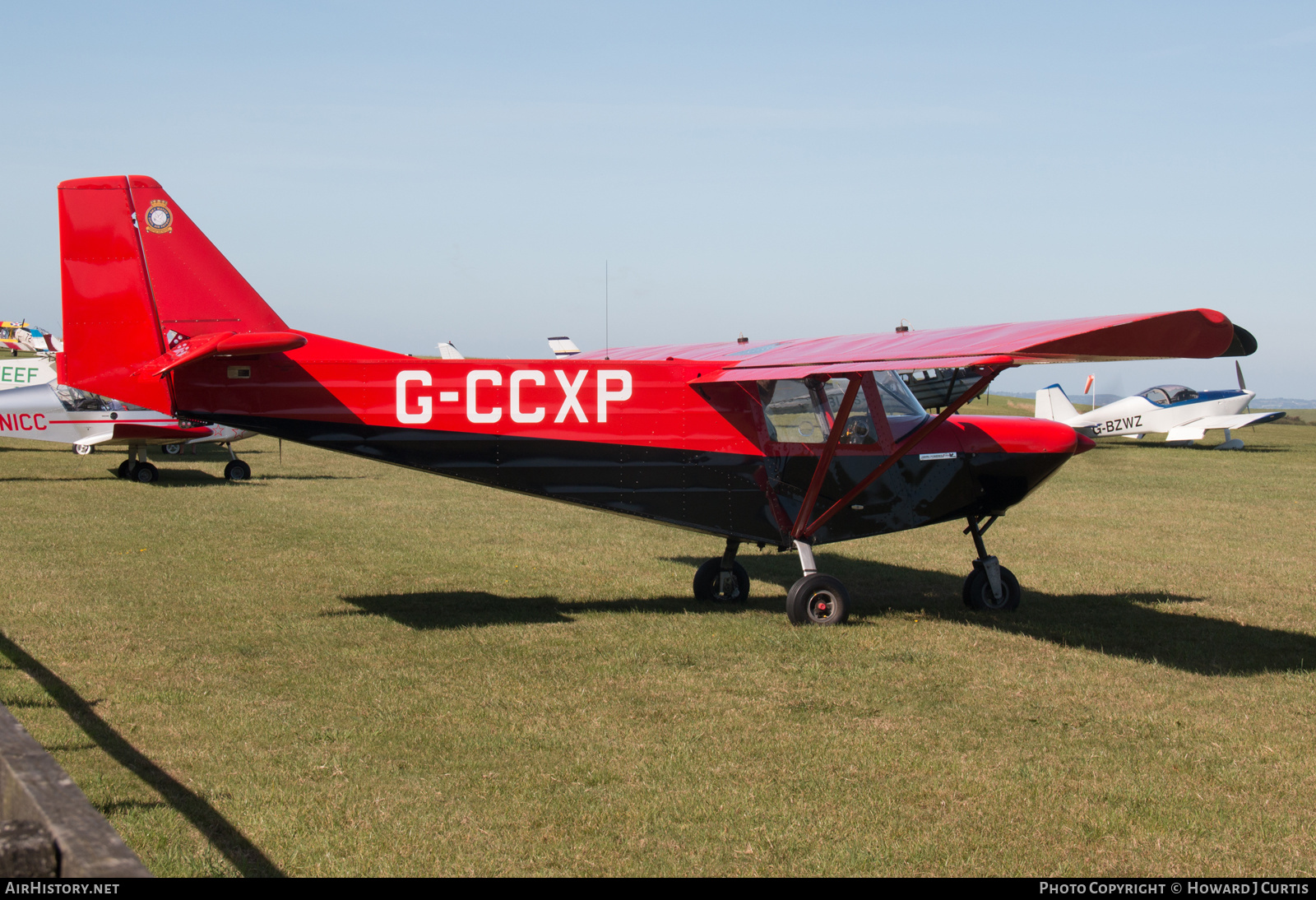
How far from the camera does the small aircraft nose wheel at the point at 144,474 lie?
22.0m

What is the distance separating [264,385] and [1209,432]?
147ft

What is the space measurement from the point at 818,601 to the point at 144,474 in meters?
17.3

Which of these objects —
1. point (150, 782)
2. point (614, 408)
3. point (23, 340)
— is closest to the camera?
point (150, 782)

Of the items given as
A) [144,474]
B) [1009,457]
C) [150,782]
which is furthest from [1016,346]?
[144,474]

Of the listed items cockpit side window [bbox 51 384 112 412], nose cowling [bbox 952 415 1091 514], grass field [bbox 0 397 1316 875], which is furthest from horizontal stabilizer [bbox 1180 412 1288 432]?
cockpit side window [bbox 51 384 112 412]

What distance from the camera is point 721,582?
1102 cm

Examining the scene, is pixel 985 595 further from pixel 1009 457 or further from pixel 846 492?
pixel 846 492

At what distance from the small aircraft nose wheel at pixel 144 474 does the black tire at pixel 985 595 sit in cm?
1755

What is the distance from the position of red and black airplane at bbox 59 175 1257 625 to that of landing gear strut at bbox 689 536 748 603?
19 mm

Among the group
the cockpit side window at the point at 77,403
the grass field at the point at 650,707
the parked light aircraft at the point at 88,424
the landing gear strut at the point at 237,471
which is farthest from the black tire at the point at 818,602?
the cockpit side window at the point at 77,403

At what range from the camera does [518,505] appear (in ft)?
62.0

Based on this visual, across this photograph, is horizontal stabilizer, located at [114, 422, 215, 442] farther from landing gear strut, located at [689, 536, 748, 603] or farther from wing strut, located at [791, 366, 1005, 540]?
wing strut, located at [791, 366, 1005, 540]

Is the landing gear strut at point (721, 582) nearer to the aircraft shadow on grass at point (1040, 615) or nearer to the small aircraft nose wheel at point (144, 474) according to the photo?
the aircraft shadow on grass at point (1040, 615)

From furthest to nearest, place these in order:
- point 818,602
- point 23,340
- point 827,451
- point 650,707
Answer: point 23,340, point 827,451, point 818,602, point 650,707
